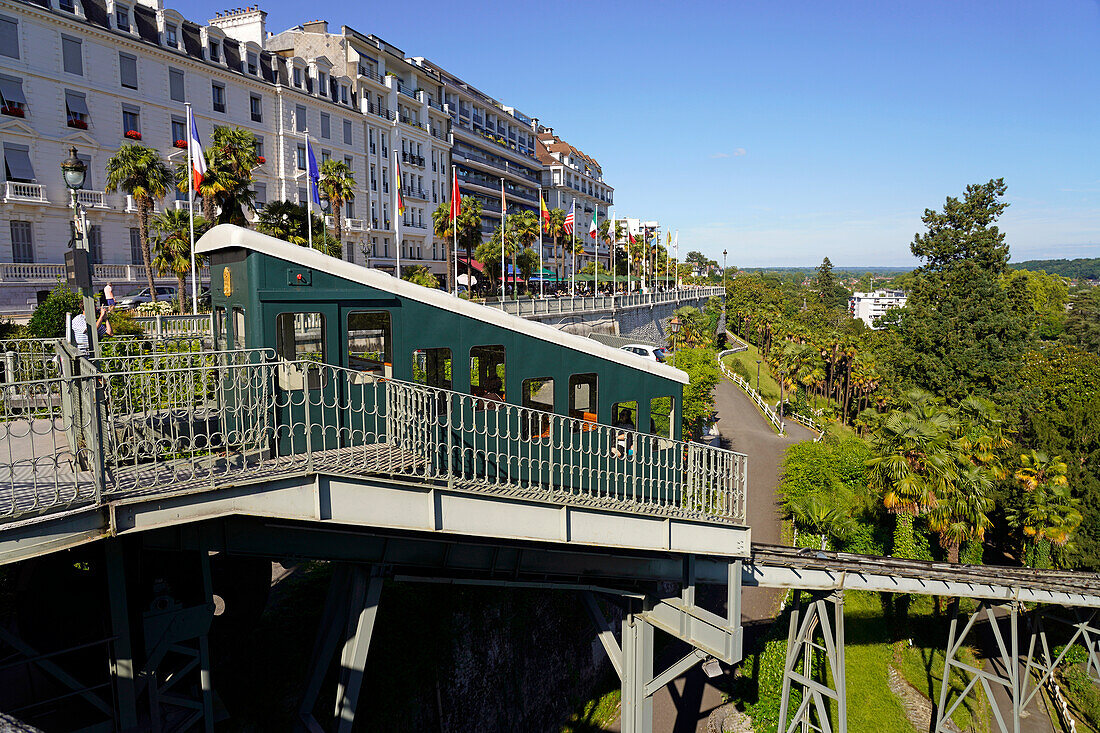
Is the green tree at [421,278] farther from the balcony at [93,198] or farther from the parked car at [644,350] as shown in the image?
the balcony at [93,198]

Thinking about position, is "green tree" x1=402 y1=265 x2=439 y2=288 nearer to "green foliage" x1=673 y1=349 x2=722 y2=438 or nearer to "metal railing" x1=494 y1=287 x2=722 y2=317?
"metal railing" x1=494 y1=287 x2=722 y2=317

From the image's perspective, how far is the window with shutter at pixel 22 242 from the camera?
1243 inches

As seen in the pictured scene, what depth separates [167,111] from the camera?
1492 inches

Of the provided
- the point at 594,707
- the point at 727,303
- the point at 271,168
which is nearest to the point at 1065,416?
the point at 594,707

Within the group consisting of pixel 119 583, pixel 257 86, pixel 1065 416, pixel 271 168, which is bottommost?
pixel 1065 416

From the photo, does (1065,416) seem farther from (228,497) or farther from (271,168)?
(271,168)

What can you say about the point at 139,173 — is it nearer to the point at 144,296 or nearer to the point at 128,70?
the point at 144,296

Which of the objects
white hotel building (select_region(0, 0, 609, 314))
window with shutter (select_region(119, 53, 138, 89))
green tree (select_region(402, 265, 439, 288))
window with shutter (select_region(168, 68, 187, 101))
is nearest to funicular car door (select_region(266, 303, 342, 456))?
white hotel building (select_region(0, 0, 609, 314))

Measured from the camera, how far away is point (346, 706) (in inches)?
339

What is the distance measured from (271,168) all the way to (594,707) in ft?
135

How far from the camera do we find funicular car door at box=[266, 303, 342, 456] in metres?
8.34

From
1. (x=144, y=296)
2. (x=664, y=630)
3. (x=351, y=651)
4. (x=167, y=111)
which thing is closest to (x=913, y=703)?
(x=664, y=630)

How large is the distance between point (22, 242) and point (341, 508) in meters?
34.9

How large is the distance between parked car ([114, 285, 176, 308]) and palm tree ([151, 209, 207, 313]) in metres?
1.80
